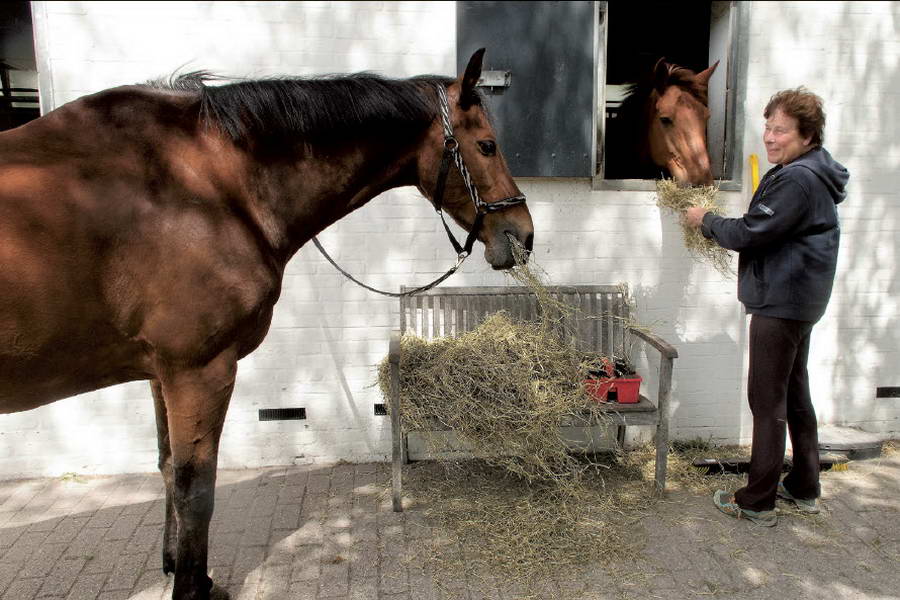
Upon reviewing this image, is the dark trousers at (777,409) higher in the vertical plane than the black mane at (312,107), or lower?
lower

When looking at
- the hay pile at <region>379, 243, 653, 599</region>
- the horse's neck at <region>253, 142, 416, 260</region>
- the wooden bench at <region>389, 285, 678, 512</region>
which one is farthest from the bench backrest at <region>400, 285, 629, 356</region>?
the horse's neck at <region>253, 142, 416, 260</region>

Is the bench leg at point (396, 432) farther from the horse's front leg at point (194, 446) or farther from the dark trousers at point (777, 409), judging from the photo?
the dark trousers at point (777, 409)

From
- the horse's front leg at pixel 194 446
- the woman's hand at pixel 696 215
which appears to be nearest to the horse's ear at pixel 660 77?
the woman's hand at pixel 696 215

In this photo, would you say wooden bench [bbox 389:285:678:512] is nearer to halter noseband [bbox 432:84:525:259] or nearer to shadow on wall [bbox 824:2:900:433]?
halter noseband [bbox 432:84:525:259]

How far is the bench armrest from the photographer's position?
3338mm

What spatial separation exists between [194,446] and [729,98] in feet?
12.6

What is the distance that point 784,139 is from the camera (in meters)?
2.92

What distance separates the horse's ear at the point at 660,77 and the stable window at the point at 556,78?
345 mm

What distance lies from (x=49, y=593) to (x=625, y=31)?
18.4 feet

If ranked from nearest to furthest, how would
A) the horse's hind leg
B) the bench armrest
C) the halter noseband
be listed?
1. the halter noseband
2. the horse's hind leg
3. the bench armrest

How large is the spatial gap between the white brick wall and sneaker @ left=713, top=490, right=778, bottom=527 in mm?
938

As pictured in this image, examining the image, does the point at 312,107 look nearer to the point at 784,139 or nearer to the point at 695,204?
the point at 784,139

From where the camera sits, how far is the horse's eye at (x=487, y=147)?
2.46 m

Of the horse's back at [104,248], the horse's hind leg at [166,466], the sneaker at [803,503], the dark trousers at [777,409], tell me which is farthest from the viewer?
the sneaker at [803,503]
